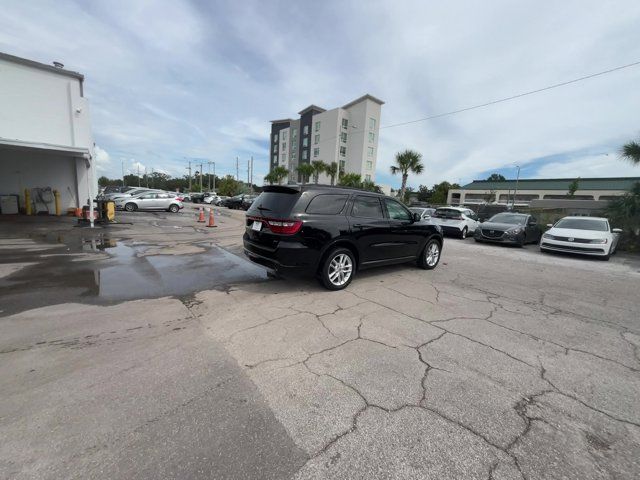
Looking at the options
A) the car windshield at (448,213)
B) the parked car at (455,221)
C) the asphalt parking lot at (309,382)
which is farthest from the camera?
the car windshield at (448,213)

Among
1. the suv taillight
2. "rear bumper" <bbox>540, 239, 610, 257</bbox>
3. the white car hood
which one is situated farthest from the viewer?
the white car hood

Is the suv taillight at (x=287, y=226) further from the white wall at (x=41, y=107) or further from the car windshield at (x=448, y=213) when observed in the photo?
the white wall at (x=41, y=107)

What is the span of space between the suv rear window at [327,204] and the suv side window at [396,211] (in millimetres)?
1209

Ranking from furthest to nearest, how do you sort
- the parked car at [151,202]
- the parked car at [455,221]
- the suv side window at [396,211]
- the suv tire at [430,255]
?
the parked car at [151,202], the parked car at [455,221], the suv tire at [430,255], the suv side window at [396,211]

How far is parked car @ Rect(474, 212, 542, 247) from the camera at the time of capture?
464 inches

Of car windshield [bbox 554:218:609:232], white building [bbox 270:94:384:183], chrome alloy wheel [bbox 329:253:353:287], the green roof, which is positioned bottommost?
chrome alloy wheel [bbox 329:253:353:287]

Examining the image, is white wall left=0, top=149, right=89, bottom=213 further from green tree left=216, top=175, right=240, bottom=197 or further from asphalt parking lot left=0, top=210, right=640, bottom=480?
green tree left=216, top=175, right=240, bottom=197

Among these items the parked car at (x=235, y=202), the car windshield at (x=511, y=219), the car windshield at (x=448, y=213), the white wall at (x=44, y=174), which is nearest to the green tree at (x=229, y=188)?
the parked car at (x=235, y=202)

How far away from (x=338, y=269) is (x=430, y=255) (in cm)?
307

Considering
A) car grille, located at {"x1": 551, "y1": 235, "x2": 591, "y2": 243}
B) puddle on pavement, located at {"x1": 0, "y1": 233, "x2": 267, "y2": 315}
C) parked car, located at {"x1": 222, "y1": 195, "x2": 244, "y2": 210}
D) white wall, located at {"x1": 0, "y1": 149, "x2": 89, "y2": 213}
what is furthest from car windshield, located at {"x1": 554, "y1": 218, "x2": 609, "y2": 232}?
parked car, located at {"x1": 222, "y1": 195, "x2": 244, "y2": 210}

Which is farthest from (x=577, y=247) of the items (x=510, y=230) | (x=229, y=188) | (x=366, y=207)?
(x=229, y=188)

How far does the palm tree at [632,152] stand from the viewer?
12.9m

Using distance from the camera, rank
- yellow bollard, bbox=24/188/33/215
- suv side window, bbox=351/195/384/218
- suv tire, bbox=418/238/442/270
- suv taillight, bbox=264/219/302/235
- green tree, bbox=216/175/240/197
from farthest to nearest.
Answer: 1. green tree, bbox=216/175/240/197
2. yellow bollard, bbox=24/188/33/215
3. suv tire, bbox=418/238/442/270
4. suv side window, bbox=351/195/384/218
5. suv taillight, bbox=264/219/302/235

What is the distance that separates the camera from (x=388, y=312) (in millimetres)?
4301
